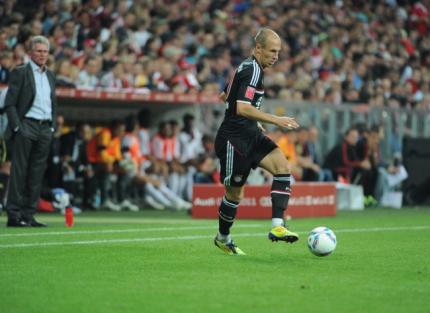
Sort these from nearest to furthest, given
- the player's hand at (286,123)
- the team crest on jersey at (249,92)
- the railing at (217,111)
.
A: 1. the player's hand at (286,123)
2. the team crest on jersey at (249,92)
3. the railing at (217,111)

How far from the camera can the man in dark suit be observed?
13805 mm

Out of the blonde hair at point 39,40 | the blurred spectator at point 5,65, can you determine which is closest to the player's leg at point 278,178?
the blonde hair at point 39,40

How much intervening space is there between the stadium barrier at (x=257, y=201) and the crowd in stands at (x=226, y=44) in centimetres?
347

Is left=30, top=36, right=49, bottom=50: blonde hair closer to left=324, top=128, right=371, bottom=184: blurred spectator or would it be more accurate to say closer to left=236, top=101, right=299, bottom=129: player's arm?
left=236, top=101, right=299, bottom=129: player's arm

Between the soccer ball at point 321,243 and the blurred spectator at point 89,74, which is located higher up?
the blurred spectator at point 89,74

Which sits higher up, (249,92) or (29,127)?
(249,92)

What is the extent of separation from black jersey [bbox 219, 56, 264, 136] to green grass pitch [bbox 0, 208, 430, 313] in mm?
1257

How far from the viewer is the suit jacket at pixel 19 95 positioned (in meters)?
13.8

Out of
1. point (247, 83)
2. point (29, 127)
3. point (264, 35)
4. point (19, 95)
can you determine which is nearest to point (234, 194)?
point (247, 83)

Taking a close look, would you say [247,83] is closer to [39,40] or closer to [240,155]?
[240,155]

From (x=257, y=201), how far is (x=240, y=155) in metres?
7.19

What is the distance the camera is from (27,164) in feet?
46.1

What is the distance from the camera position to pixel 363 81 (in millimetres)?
27484

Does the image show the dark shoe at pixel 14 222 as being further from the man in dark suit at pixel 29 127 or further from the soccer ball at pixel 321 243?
the soccer ball at pixel 321 243
